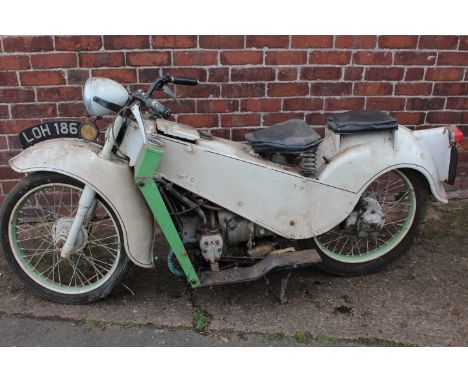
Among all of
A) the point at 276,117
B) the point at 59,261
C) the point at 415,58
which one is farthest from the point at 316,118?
the point at 59,261

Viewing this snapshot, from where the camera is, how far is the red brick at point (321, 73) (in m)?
3.79

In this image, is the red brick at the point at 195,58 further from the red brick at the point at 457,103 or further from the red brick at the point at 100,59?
the red brick at the point at 457,103

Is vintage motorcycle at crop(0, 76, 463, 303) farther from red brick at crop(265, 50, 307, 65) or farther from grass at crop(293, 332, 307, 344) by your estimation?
red brick at crop(265, 50, 307, 65)

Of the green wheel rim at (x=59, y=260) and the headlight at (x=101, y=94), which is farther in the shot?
the green wheel rim at (x=59, y=260)

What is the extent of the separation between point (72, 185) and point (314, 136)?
4.72ft

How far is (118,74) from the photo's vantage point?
363 cm

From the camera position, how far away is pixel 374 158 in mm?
3027

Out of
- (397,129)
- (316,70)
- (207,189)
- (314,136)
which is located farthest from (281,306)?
(316,70)

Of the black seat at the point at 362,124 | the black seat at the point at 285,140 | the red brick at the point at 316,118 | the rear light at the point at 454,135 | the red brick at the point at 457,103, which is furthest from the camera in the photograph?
the red brick at the point at 457,103

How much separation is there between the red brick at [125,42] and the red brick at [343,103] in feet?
4.78

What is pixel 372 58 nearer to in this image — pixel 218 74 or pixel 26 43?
pixel 218 74

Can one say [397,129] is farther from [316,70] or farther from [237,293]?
[237,293]

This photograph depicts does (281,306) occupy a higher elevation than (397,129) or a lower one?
lower

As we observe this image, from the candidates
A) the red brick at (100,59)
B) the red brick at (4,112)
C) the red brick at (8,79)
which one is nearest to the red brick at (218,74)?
the red brick at (100,59)
